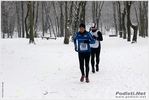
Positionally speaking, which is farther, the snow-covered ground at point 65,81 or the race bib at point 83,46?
the race bib at point 83,46

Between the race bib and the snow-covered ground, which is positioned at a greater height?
the race bib

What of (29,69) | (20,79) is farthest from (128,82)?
(29,69)

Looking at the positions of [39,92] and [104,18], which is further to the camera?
[104,18]

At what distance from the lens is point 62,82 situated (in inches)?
338

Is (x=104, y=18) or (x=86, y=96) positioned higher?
(x=104, y=18)

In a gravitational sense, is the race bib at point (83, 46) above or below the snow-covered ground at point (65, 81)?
above

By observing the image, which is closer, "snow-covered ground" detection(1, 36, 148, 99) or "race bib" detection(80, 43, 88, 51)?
"snow-covered ground" detection(1, 36, 148, 99)

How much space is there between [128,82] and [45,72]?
388cm

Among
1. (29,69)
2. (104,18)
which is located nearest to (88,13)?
(104,18)

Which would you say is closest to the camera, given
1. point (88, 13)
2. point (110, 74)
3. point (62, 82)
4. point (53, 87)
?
point (53, 87)

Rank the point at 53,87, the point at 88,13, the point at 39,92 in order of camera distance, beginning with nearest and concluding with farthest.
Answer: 1. the point at 39,92
2. the point at 53,87
3. the point at 88,13

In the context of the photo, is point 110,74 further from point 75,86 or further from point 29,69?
point 29,69

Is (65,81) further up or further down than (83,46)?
further down

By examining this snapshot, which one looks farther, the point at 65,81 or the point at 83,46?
the point at 65,81
